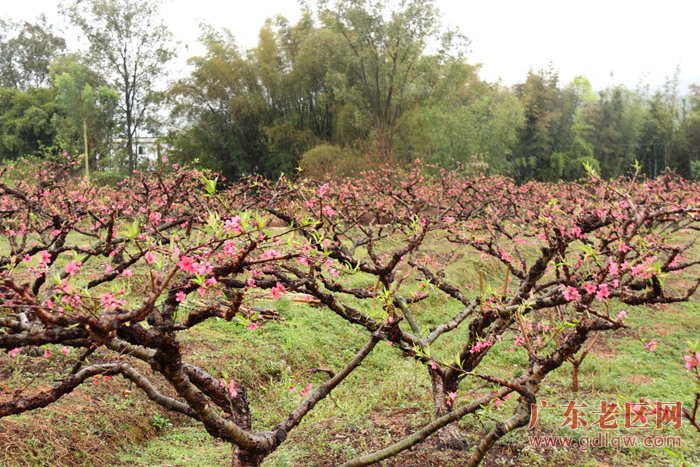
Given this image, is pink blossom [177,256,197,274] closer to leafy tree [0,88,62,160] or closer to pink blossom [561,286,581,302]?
pink blossom [561,286,581,302]

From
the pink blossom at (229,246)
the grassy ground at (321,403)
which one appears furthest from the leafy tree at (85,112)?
the pink blossom at (229,246)

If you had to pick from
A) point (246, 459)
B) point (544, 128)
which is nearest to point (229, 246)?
point (246, 459)

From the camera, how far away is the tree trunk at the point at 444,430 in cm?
347

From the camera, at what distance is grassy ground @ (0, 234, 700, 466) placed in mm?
3547

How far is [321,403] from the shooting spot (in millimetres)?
5207

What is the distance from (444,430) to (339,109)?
16.8 meters

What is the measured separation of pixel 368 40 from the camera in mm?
18203

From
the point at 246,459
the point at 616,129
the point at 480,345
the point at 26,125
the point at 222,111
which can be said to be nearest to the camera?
the point at 246,459

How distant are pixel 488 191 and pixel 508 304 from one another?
27.5 feet

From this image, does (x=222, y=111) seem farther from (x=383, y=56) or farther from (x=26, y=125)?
(x=26, y=125)

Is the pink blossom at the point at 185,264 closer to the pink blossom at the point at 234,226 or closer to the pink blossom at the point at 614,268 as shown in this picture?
the pink blossom at the point at 234,226

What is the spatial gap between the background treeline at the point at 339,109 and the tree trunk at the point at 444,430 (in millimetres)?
11830

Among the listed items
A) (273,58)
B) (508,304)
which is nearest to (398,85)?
(273,58)

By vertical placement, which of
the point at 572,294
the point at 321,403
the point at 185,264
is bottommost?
the point at 321,403
